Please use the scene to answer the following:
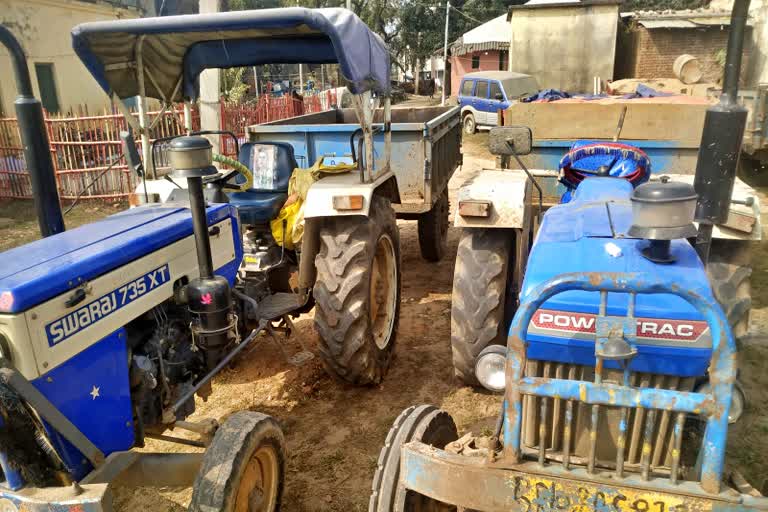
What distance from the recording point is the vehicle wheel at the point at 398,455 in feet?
6.55

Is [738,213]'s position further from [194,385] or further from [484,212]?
[194,385]

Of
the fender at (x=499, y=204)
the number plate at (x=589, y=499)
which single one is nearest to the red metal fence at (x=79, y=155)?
the fender at (x=499, y=204)

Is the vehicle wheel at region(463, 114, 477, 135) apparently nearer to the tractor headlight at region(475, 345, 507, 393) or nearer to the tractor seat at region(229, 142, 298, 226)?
the tractor seat at region(229, 142, 298, 226)

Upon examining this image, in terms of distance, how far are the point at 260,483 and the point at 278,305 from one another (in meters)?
1.39

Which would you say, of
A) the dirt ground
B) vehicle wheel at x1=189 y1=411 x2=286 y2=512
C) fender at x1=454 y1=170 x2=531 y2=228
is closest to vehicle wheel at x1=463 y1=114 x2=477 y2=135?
the dirt ground

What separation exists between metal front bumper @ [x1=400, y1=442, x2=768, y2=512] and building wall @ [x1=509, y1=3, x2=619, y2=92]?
61.7 feet

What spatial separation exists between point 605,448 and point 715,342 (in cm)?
68

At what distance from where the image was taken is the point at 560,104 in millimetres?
5246

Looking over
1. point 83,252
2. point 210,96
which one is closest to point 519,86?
point 210,96

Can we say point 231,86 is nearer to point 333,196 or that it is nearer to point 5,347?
point 333,196

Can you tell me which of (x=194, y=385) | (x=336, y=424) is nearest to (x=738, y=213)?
(x=336, y=424)

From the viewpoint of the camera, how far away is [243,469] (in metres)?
2.33

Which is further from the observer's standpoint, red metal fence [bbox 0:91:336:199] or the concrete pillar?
red metal fence [bbox 0:91:336:199]

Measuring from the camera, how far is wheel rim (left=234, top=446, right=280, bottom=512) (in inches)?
96.5
